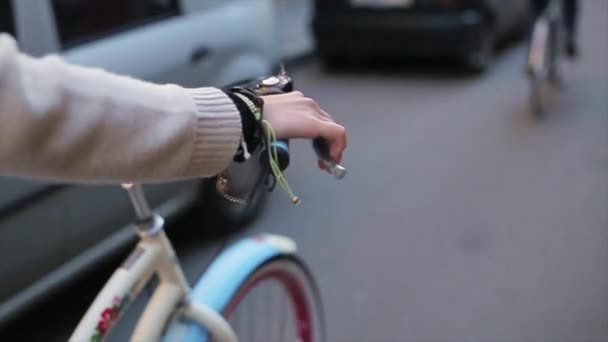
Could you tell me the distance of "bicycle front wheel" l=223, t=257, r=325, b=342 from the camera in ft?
6.38

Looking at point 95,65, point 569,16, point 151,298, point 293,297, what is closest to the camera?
point 151,298

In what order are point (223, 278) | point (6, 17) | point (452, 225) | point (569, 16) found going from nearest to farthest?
point (223, 278) → point (6, 17) → point (452, 225) → point (569, 16)

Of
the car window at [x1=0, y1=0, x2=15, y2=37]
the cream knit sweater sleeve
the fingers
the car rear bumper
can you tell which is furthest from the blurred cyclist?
the cream knit sweater sleeve

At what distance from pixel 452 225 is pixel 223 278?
199cm

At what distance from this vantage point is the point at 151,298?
1582 millimetres

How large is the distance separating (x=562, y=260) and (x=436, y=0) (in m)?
2.87

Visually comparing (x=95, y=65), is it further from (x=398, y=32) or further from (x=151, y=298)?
(x=398, y=32)

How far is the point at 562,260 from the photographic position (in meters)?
3.14

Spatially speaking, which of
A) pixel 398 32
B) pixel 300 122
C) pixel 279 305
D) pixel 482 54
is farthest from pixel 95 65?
pixel 482 54

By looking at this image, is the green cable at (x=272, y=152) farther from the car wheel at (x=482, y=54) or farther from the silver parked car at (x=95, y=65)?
the car wheel at (x=482, y=54)

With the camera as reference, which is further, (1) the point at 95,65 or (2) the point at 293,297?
(1) the point at 95,65

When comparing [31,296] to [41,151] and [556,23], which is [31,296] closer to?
[41,151]

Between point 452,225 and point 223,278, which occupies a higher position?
point 223,278

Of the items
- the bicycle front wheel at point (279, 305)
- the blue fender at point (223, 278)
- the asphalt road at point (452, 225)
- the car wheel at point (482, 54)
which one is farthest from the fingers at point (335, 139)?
the car wheel at point (482, 54)
